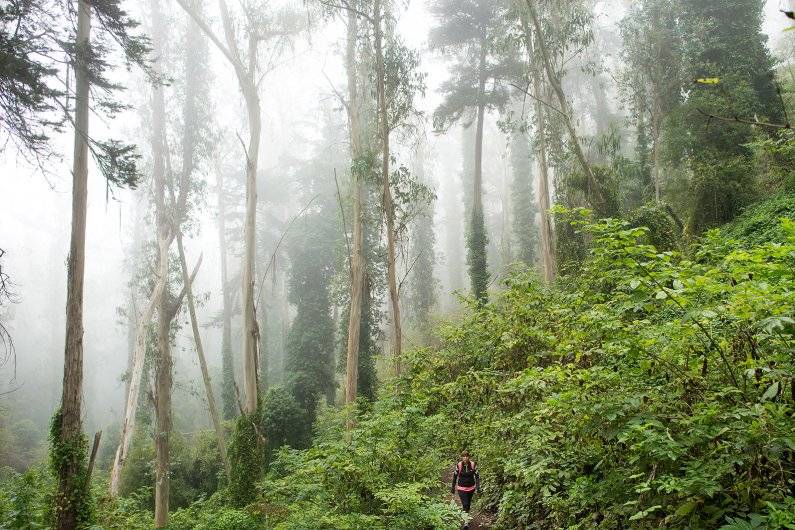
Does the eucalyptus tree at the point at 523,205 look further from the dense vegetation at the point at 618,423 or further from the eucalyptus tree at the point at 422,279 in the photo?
the dense vegetation at the point at 618,423

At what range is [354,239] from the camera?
1349 cm

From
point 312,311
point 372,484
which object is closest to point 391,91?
point 312,311

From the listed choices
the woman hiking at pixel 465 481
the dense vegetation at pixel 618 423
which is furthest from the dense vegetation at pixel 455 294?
the woman hiking at pixel 465 481

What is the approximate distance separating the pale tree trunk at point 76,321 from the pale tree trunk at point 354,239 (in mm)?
6092

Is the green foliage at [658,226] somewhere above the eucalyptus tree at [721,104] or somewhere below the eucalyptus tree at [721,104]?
below

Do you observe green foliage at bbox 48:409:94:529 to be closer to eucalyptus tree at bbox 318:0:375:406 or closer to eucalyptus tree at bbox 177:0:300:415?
eucalyptus tree at bbox 177:0:300:415

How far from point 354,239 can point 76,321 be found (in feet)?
24.2

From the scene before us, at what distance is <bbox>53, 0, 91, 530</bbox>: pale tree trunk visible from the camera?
25.1 feet

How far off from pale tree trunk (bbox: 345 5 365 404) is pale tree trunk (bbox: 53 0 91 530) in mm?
6092

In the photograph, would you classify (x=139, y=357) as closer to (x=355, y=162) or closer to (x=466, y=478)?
(x=355, y=162)

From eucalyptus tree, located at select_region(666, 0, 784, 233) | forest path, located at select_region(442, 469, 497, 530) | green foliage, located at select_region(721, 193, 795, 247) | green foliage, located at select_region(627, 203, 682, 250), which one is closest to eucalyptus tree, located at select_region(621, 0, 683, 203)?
eucalyptus tree, located at select_region(666, 0, 784, 233)

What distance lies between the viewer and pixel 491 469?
7.45 m

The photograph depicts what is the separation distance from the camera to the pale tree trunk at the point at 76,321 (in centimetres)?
765

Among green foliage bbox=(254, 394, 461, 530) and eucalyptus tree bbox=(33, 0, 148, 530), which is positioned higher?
eucalyptus tree bbox=(33, 0, 148, 530)
